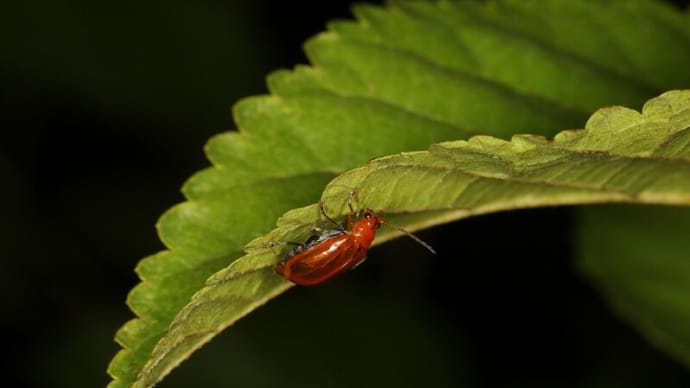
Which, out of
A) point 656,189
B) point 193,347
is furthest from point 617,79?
point 193,347

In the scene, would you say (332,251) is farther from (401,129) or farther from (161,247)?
(161,247)

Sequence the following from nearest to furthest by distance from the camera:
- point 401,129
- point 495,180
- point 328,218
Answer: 1. point 495,180
2. point 328,218
3. point 401,129

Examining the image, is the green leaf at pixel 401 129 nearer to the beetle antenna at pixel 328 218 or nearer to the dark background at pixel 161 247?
the beetle antenna at pixel 328 218

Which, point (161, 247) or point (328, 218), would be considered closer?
point (328, 218)

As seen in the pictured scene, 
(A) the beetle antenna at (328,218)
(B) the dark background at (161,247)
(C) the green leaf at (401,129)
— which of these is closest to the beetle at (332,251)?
(A) the beetle antenna at (328,218)

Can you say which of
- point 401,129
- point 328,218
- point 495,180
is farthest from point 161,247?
point 495,180

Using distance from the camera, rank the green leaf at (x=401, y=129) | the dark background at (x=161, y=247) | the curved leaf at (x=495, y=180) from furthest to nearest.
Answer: the dark background at (x=161, y=247) < the green leaf at (x=401, y=129) < the curved leaf at (x=495, y=180)

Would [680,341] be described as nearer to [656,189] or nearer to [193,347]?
[656,189]
